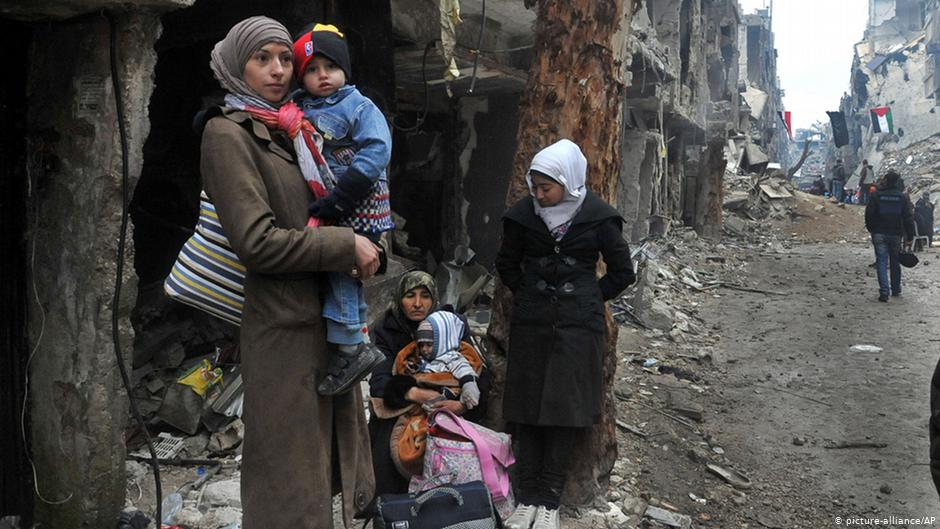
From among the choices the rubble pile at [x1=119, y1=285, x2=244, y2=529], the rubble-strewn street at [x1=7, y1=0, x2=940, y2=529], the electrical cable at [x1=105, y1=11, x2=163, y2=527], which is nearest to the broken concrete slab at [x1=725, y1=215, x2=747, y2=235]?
the rubble-strewn street at [x1=7, y1=0, x2=940, y2=529]

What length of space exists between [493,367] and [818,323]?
6.94 m

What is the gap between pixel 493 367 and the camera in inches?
152

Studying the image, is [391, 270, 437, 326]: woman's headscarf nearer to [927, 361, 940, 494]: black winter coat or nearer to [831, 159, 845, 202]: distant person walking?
[927, 361, 940, 494]: black winter coat

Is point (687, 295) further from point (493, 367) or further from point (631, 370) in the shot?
A: point (493, 367)

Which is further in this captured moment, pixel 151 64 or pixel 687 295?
pixel 687 295

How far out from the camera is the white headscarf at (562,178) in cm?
317

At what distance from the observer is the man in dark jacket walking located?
33.5ft

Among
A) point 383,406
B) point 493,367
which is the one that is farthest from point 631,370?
point 383,406

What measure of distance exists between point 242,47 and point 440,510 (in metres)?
1.84

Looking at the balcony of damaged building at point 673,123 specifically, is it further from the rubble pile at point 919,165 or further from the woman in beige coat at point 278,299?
the rubble pile at point 919,165

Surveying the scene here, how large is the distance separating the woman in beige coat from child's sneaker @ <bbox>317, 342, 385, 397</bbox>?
3 cm

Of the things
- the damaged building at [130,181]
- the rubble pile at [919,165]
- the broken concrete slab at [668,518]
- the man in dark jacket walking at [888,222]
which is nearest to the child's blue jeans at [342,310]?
the damaged building at [130,181]

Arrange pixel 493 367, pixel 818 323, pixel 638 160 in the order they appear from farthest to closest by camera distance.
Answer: pixel 638 160 < pixel 818 323 < pixel 493 367

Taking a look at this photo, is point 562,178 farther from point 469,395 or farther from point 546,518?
point 546,518
